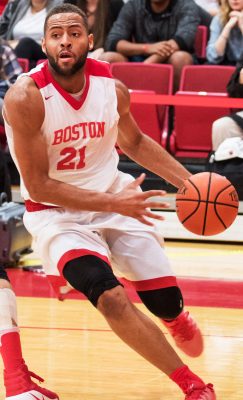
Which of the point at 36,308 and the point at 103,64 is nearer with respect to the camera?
the point at 103,64

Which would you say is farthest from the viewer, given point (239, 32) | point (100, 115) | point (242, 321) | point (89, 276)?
point (239, 32)

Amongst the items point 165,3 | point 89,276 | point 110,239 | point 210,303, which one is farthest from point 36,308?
point 165,3

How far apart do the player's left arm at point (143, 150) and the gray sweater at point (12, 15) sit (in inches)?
216

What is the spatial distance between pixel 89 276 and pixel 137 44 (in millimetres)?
5651

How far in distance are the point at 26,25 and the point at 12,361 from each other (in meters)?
6.54

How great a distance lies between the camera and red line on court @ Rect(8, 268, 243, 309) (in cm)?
614

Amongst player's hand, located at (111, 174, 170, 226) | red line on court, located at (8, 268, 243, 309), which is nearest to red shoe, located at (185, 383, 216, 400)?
player's hand, located at (111, 174, 170, 226)

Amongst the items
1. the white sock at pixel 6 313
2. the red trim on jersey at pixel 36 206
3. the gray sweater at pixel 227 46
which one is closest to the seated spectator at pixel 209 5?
the gray sweater at pixel 227 46

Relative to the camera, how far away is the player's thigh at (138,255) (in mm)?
4250

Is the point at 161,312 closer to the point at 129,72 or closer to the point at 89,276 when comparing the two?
the point at 89,276

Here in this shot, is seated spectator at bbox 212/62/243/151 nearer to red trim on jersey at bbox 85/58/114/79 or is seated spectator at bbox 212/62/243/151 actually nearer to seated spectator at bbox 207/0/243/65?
seated spectator at bbox 207/0/243/65

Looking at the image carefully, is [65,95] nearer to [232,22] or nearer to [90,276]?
[90,276]

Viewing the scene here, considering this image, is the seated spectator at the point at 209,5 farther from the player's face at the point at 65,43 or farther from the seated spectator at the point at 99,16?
the player's face at the point at 65,43

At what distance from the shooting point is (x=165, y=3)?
29.9ft
